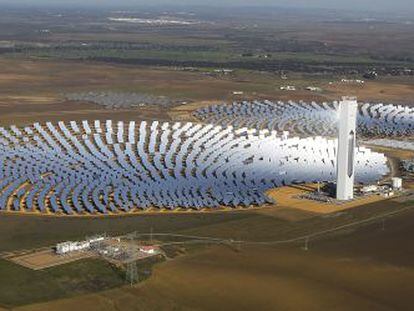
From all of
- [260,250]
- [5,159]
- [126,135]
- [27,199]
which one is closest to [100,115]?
[126,135]

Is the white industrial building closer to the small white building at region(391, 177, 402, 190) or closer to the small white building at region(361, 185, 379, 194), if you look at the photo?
the small white building at region(361, 185, 379, 194)

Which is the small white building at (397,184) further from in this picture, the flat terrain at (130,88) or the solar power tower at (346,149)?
the flat terrain at (130,88)

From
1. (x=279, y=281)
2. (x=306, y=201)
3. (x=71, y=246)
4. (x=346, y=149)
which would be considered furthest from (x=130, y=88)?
(x=279, y=281)

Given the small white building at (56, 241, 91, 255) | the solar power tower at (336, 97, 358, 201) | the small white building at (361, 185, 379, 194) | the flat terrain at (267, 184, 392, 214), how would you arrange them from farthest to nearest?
1. the small white building at (361, 185, 379, 194)
2. the solar power tower at (336, 97, 358, 201)
3. the flat terrain at (267, 184, 392, 214)
4. the small white building at (56, 241, 91, 255)

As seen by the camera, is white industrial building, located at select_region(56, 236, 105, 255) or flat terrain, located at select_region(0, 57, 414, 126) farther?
flat terrain, located at select_region(0, 57, 414, 126)

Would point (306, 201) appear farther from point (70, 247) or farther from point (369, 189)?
point (70, 247)

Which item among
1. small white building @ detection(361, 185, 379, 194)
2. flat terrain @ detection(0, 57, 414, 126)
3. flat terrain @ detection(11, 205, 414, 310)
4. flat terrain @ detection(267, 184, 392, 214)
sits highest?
flat terrain @ detection(0, 57, 414, 126)

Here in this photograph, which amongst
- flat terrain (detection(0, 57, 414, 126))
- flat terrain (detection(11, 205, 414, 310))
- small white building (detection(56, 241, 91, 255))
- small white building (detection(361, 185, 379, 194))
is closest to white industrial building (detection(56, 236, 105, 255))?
small white building (detection(56, 241, 91, 255))

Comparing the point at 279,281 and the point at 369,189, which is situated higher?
the point at 369,189

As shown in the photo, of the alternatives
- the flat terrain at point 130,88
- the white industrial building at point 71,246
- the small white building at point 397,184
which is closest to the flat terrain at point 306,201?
the small white building at point 397,184
